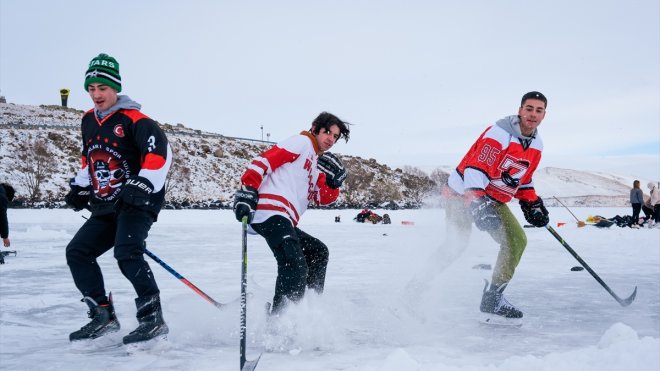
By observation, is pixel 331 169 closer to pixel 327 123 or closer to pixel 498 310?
pixel 327 123

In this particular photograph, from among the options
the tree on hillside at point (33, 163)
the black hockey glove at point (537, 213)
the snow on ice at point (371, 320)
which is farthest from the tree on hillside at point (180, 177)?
the black hockey glove at point (537, 213)

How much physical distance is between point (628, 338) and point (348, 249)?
6.41 metres

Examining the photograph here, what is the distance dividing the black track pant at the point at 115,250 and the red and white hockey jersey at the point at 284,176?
626 mm

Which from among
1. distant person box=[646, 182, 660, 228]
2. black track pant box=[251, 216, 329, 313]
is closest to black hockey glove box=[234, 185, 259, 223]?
black track pant box=[251, 216, 329, 313]

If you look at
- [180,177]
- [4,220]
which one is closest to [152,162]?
[4,220]

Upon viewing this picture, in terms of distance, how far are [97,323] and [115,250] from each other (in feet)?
1.50

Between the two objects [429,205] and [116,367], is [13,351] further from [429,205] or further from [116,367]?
[429,205]

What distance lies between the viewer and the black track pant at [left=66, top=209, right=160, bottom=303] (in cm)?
282

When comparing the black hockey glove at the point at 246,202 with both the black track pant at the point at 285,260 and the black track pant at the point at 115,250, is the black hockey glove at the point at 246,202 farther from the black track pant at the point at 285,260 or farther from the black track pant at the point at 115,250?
the black track pant at the point at 115,250

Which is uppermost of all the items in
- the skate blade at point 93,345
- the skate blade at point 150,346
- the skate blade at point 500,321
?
the skate blade at point 150,346

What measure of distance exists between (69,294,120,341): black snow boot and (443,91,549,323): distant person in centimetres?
231

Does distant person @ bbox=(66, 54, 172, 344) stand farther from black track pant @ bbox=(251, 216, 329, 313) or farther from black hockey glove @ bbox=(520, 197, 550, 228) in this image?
black hockey glove @ bbox=(520, 197, 550, 228)

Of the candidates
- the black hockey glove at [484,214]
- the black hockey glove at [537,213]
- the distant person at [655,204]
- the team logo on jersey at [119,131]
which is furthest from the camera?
the distant person at [655,204]

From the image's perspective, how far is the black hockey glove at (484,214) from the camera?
3674 millimetres
